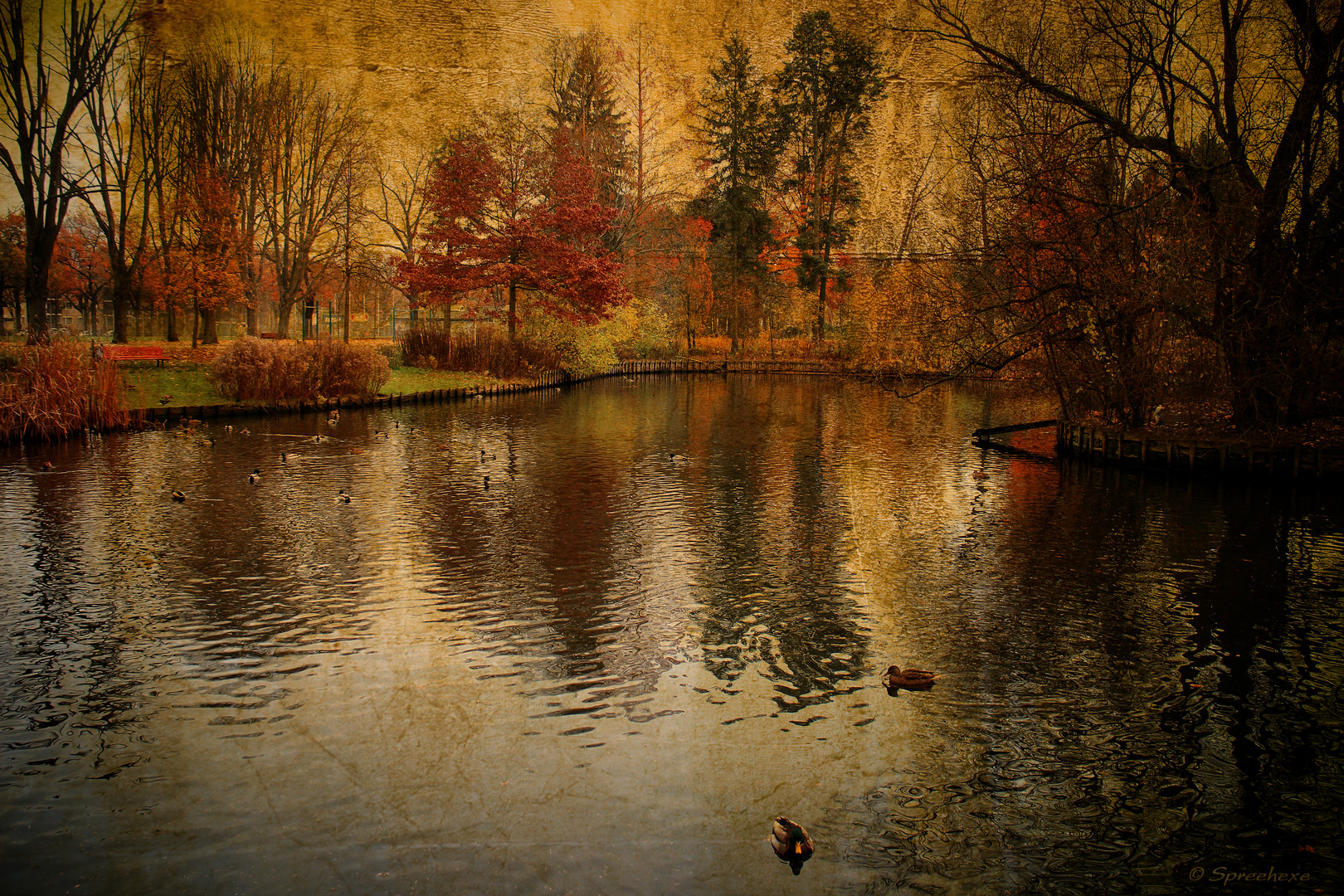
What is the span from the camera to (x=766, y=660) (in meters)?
6.09

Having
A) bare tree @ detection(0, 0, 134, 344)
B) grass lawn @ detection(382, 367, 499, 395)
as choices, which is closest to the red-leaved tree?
grass lawn @ detection(382, 367, 499, 395)

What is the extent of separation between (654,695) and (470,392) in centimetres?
2445

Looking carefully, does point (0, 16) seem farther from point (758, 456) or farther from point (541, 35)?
point (541, 35)

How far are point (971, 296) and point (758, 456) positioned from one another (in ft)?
21.6

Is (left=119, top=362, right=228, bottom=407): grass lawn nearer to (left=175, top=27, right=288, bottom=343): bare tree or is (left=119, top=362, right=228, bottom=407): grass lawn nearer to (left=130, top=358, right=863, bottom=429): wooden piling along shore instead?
(left=130, top=358, right=863, bottom=429): wooden piling along shore

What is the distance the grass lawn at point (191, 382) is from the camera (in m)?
21.1

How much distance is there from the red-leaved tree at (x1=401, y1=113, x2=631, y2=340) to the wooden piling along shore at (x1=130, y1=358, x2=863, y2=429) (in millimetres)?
3974

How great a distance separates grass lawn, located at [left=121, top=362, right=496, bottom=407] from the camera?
2109cm

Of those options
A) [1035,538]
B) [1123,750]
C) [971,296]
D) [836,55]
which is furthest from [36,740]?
[836,55]

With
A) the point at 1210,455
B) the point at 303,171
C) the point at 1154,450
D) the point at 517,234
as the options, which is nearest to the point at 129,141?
the point at 303,171

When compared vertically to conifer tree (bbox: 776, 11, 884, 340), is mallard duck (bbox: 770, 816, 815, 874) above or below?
below

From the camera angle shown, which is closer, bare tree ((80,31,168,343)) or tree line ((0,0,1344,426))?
tree line ((0,0,1344,426))

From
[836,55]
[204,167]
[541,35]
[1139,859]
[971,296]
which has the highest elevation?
[541,35]

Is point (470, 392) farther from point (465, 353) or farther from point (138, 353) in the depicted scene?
point (138, 353)
